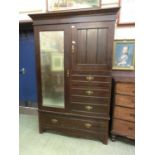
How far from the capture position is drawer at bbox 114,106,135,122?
2.05m

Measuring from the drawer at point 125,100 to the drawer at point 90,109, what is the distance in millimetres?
203

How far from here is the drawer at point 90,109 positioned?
2.08m

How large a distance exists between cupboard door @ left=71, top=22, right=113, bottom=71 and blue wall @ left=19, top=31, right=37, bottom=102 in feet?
4.63

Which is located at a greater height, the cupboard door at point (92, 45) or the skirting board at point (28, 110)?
the cupboard door at point (92, 45)

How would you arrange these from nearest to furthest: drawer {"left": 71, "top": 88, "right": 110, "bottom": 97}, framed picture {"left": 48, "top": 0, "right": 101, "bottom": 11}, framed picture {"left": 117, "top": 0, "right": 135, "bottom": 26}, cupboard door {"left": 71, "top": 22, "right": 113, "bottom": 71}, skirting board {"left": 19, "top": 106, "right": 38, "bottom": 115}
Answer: cupboard door {"left": 71, "top": 22, "right": 113, "bottom": 71} < drawer {"left": 71, "top": 88, "right": 110, "bottom": 97} < framed picture {"left": 117, "top": 0, "right": 135, "bottom": 26} < framed picture {"left": 48, "top": 0, "right": 101, "bottom": 11} < skirting board {"left": 19, "top": 106, "right": 38, "bottom": 115}

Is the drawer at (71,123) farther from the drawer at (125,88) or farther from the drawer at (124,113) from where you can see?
the drawer at (125,88)

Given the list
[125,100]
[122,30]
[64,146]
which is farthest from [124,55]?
[64,146]

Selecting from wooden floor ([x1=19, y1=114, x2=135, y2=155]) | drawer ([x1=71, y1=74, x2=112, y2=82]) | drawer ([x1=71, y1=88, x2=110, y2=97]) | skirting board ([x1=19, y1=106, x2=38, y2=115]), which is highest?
drawer ([x1=71, y1=74, x2=112, y2=82])

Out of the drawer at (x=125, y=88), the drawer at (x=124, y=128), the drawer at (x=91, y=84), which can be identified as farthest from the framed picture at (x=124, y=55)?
the drawer at (x=124, y=128)

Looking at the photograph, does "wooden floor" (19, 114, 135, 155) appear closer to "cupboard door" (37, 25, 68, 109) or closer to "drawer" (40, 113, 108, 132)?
"drawer" (40, 113, 108, 132)

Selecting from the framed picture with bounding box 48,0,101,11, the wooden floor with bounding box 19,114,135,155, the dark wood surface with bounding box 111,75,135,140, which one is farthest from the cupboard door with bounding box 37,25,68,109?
the dark wood surface with bounding box 111,75,135,140
